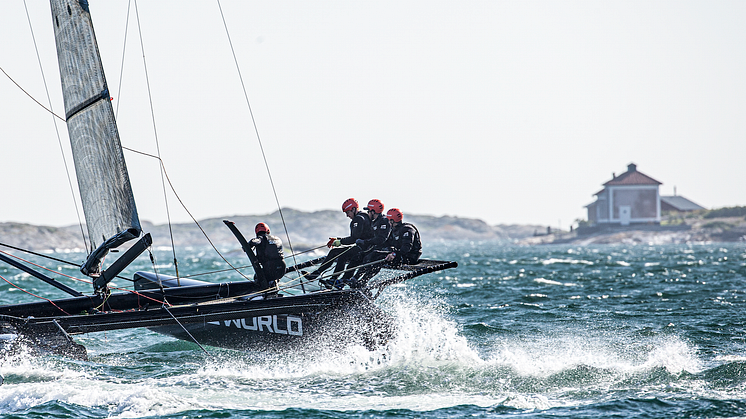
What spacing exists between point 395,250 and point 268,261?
181 cm

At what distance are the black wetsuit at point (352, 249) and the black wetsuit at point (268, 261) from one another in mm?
794

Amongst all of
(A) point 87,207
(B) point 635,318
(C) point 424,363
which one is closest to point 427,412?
(C) point 424,363

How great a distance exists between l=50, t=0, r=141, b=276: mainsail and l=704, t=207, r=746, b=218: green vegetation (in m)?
105

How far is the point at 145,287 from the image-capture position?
39.8ft

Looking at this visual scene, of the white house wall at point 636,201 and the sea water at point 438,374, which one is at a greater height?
the white house wall at point 636,201

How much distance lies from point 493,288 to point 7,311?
→ 1445 centimetres

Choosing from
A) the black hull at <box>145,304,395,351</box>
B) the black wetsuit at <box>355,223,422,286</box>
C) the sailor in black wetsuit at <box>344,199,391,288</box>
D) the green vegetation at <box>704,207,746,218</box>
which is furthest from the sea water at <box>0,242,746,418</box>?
the green vegetation at <box>704,207,746,218</box>

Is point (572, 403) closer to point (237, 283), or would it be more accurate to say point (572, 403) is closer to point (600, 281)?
point (237, 283)

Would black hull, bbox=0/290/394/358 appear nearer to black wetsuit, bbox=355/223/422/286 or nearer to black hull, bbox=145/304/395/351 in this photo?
black hull, bbox=145/304/395/351

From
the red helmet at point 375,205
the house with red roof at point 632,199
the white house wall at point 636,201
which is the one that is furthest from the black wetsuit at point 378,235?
the white house wall at point 636,201

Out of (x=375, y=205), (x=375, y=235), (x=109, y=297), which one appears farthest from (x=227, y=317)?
(x=375, y=205)

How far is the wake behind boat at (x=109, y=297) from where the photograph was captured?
9.39m

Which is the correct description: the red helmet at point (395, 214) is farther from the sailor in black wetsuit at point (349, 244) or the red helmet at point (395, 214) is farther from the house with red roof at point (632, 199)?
the house with red roof at point (632, 199)

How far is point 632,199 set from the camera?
9319cm
